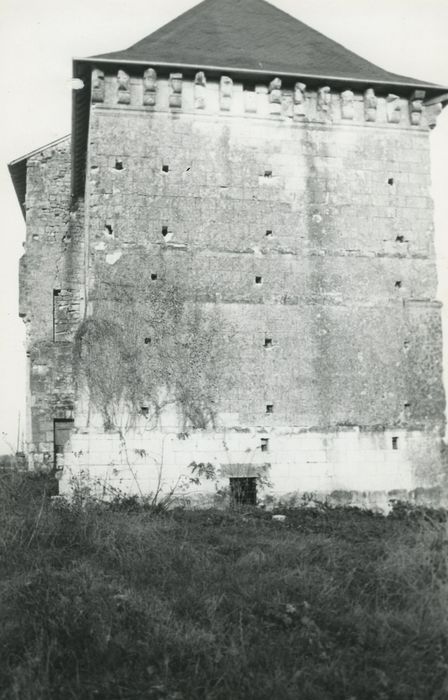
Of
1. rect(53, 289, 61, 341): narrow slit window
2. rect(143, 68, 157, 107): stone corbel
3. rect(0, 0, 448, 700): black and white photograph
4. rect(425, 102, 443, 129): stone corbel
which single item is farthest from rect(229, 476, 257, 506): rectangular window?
rect(53, 289, 61, 341): narrow slit window

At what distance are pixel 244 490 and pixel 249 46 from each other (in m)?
7.89

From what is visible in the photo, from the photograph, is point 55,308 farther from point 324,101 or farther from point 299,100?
point 324,101

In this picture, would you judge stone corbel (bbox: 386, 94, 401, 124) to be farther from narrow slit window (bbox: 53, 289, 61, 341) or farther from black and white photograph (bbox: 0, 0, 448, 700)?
narrow slit window (bbox: 53, 289, 61, 341)

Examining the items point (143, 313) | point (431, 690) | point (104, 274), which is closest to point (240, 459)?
point (143, 313)

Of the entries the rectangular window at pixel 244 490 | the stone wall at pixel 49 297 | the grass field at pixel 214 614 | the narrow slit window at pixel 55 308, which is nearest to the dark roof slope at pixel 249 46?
the stone wall at pixel 49 297

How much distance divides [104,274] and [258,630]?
22.1ft

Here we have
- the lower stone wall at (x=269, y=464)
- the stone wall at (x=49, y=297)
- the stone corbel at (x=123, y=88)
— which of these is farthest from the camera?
the stone wall at (x=49, y=297)

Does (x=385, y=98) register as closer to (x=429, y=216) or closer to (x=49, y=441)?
(x=429, y=216)

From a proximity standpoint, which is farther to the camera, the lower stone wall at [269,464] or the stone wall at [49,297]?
the stone wall at [49,297]

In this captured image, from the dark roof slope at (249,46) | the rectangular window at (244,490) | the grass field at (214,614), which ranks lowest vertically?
the grass field at (214,614)

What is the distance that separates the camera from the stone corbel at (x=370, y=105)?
12328 mm

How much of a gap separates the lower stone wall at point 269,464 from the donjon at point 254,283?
3cm

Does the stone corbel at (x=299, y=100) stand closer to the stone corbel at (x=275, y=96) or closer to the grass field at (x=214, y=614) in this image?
the stone corbel at (x=275, y=96)

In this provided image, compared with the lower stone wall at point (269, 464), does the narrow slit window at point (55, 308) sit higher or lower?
higher
